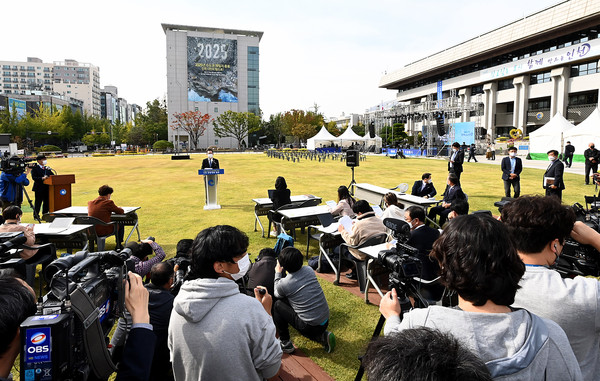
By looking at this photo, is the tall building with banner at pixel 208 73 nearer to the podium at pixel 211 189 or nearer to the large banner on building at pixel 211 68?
the large banner on building at pixel 211 68

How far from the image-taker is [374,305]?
464 centimetres

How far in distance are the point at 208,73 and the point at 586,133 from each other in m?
74.3

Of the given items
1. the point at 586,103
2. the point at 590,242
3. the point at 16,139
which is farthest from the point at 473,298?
the point at 16,139

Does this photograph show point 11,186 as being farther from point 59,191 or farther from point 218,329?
point 218,329

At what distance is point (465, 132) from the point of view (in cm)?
3719

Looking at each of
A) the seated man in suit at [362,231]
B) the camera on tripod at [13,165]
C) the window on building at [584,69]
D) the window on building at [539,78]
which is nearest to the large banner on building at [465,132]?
the window on building at [584,69]

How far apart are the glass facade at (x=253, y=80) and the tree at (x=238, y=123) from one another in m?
11.1

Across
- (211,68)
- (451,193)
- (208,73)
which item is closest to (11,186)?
(451,193)

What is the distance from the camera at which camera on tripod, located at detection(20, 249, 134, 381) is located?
1.31 m

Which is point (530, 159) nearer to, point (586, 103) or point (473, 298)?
point (586, 103)

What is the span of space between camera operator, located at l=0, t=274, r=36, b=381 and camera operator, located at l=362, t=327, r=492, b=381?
1373 mm

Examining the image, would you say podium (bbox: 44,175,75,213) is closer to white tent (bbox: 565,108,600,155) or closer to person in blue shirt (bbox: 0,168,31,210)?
person in blue shirt (bbox: 0,168,31,210)

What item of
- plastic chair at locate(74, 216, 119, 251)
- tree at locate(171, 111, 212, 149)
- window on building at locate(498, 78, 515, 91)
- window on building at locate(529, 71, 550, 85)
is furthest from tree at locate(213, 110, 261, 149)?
plastic chair at locate(74, 216, 119, 251)

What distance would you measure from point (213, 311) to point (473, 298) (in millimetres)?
1226
